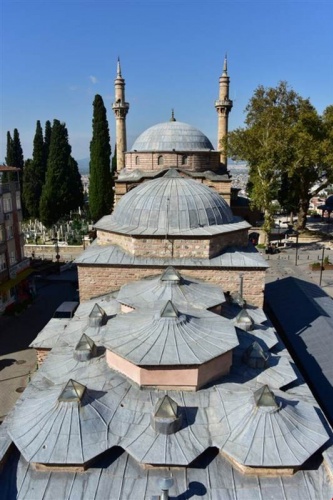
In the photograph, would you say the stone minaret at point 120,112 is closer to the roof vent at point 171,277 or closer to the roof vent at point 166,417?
the roof vent at point 171,277

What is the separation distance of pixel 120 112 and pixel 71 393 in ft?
105

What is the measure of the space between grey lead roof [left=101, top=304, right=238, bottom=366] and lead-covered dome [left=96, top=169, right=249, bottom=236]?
4756 mm

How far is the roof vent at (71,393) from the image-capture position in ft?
26.4

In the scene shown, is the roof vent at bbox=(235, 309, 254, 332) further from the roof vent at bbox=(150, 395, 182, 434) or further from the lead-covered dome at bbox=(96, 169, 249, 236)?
the roof vent at bbox=(150, 395, 182, 434)

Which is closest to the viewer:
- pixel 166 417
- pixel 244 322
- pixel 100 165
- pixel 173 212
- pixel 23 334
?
pixel 166 417

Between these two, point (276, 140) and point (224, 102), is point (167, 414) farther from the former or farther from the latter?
point (224, 102)

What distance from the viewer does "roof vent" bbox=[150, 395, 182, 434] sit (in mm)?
7828

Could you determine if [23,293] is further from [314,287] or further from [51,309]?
[314,287]

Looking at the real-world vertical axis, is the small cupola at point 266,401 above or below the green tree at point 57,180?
below

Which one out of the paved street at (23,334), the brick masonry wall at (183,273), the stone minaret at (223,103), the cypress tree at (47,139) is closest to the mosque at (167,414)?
the brick masonry wall at (183,273)

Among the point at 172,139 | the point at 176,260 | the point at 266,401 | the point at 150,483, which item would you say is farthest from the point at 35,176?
the point at 266,401

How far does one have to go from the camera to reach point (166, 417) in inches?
309

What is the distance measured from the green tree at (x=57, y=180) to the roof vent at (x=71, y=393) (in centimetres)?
2772

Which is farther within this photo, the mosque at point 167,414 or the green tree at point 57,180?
the green tree at point 57,180
